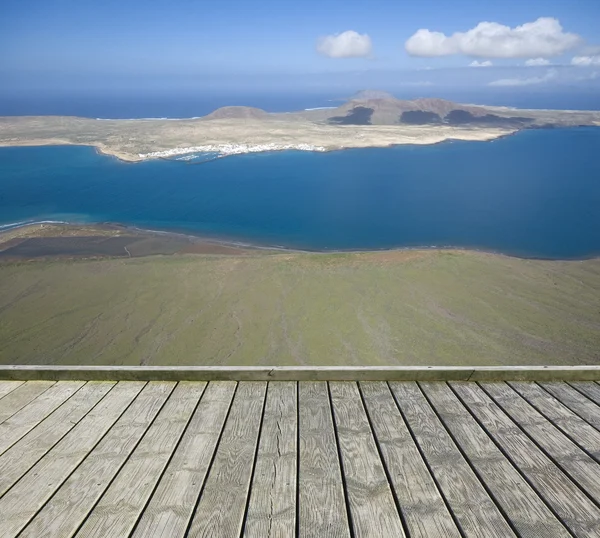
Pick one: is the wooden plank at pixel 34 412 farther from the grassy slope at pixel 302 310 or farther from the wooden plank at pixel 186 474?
the grassy slope at pixel 302 310

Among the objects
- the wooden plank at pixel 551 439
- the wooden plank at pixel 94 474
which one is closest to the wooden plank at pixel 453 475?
the wooden plank at pixel 551 439

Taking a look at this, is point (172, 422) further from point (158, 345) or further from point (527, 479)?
point (158, 345)

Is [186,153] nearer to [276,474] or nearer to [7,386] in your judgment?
[7,386]

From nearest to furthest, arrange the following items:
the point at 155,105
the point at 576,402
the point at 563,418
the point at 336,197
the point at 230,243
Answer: the point at 563,418 → the point at 576,402 → the point at 230,243 → the point at 336,197 → the point at 155,105

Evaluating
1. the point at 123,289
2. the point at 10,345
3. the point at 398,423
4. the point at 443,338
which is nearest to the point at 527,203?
the point at 443,338

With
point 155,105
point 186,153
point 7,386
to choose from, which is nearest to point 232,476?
point 7,386

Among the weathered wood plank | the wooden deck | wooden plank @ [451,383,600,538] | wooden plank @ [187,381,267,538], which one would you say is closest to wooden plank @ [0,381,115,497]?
the wooden deck
